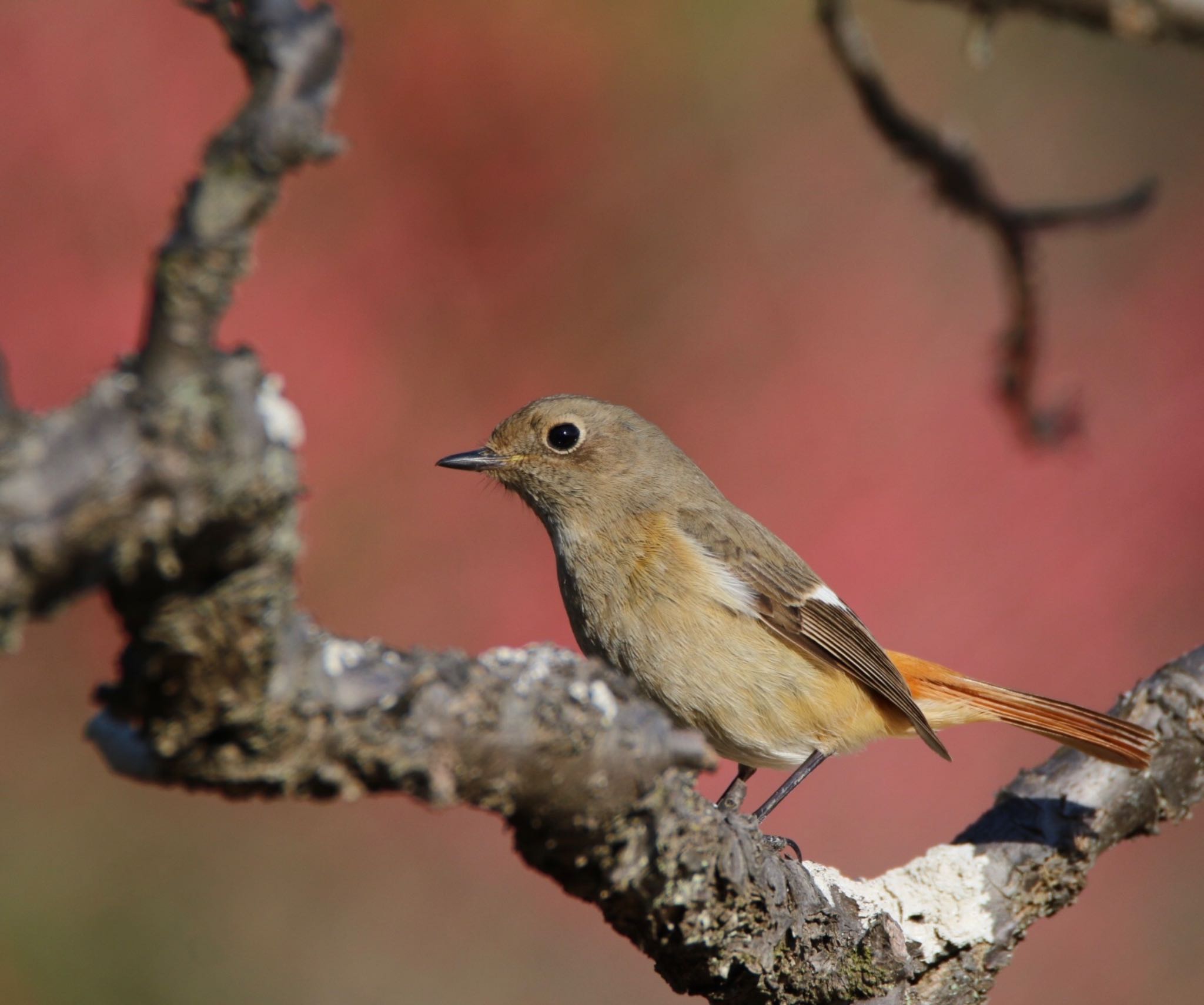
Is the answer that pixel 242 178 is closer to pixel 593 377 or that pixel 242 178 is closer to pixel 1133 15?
pixel 1133 15

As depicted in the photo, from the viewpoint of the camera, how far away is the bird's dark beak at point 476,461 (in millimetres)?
3793

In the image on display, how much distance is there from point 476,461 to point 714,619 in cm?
93

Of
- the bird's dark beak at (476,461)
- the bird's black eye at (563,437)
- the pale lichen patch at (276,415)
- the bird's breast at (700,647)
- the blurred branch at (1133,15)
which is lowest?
the pale lichen patch at (276,415)

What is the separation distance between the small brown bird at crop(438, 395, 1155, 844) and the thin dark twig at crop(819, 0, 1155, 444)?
0.97 meters

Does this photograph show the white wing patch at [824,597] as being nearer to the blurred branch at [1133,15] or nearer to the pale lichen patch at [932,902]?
the pale lichen patch at [932,902]

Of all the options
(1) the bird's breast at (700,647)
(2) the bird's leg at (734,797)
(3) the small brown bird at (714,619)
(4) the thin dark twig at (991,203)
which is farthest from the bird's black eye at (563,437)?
(4) the thin dark twig at (991,203)

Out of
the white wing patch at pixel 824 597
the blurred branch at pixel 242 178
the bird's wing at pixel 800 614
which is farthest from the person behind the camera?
the white wing patch at pixel 824 597

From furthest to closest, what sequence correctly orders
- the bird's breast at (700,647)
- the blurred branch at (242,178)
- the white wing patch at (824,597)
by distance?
the white wing patch at (824,597), the bird's breast at (700,647), the blurred branch at (242,178)

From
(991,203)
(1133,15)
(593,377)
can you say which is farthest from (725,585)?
(593,377)

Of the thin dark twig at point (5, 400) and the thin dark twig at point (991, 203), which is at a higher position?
the thin dark twig at point (991, 203)

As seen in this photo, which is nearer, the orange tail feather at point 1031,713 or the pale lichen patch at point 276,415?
the pale lichen patch at point 276,415

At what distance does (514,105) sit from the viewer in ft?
21.3

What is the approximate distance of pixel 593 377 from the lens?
6.50 metres

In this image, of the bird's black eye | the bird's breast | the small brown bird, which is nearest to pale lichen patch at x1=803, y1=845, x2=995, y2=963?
the small brown bird
